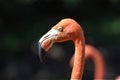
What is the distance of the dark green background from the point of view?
339 inches

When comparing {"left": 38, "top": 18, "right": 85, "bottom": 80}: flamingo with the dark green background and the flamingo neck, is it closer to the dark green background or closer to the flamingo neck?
the flamingo neck

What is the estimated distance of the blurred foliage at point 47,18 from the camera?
8586 millimetres

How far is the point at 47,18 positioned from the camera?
894 cm

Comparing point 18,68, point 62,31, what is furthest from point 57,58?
point 62,31

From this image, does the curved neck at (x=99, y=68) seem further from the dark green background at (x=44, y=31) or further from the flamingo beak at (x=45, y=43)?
the dark green background at (x=44, y=31)

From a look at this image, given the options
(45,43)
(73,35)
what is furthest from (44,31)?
(45,43)

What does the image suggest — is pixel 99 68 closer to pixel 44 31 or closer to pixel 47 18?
pixel 44 31

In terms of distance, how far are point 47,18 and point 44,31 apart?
12.0 inches

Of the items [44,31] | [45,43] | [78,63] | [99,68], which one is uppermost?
[45,43]

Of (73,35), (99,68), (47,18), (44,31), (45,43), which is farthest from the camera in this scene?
(47,18)

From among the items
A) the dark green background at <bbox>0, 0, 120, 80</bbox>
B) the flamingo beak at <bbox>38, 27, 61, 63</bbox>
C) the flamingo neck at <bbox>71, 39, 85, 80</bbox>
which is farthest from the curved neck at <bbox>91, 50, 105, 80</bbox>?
the dark green background at <bbox>0, 0, 120, 80</bbox>

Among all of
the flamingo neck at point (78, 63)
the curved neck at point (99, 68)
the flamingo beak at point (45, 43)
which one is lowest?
the curved neck at point (99, 68)

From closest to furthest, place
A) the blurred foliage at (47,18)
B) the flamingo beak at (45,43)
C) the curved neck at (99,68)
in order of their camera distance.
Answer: the flamingo beak at (45,43)
the curved neck at (99,68)
the blurred foliage at (47,18)

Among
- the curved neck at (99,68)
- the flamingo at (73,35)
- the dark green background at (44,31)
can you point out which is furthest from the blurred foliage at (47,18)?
the flamingo at (73,35)
